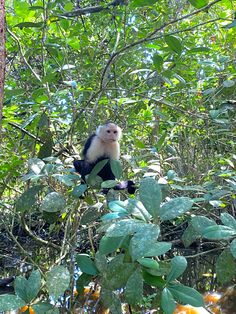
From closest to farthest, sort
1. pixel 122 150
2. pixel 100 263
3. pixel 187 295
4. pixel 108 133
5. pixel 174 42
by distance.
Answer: pixel 187 295
pixel 100 263
pixel 174 42
pixel 108 133
pixel 122 150

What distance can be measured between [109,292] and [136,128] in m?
2.54

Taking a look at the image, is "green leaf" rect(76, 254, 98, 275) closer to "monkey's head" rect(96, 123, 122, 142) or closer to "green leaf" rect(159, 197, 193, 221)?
"green leaf" rect(159, 197, 193, 221)

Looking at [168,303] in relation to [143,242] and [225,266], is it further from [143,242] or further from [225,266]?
[225,266]

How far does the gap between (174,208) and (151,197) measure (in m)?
0.09

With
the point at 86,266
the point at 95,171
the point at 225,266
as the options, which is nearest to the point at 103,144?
the point at 95,171

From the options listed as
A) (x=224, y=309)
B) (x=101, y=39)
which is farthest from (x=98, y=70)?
(x=224, y=309)

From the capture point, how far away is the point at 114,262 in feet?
6.10

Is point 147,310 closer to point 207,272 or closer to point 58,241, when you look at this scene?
point 207,272

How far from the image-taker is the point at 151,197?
1597 millimetres

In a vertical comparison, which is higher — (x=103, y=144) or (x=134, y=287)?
(x=103, y=144)

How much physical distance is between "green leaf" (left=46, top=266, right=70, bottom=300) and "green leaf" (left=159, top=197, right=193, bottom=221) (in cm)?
58

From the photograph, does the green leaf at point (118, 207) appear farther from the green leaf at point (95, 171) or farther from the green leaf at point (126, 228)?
the green leaf at point (95, 171)

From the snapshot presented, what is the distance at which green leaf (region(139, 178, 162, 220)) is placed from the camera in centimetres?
156

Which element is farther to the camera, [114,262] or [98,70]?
[98,70]
